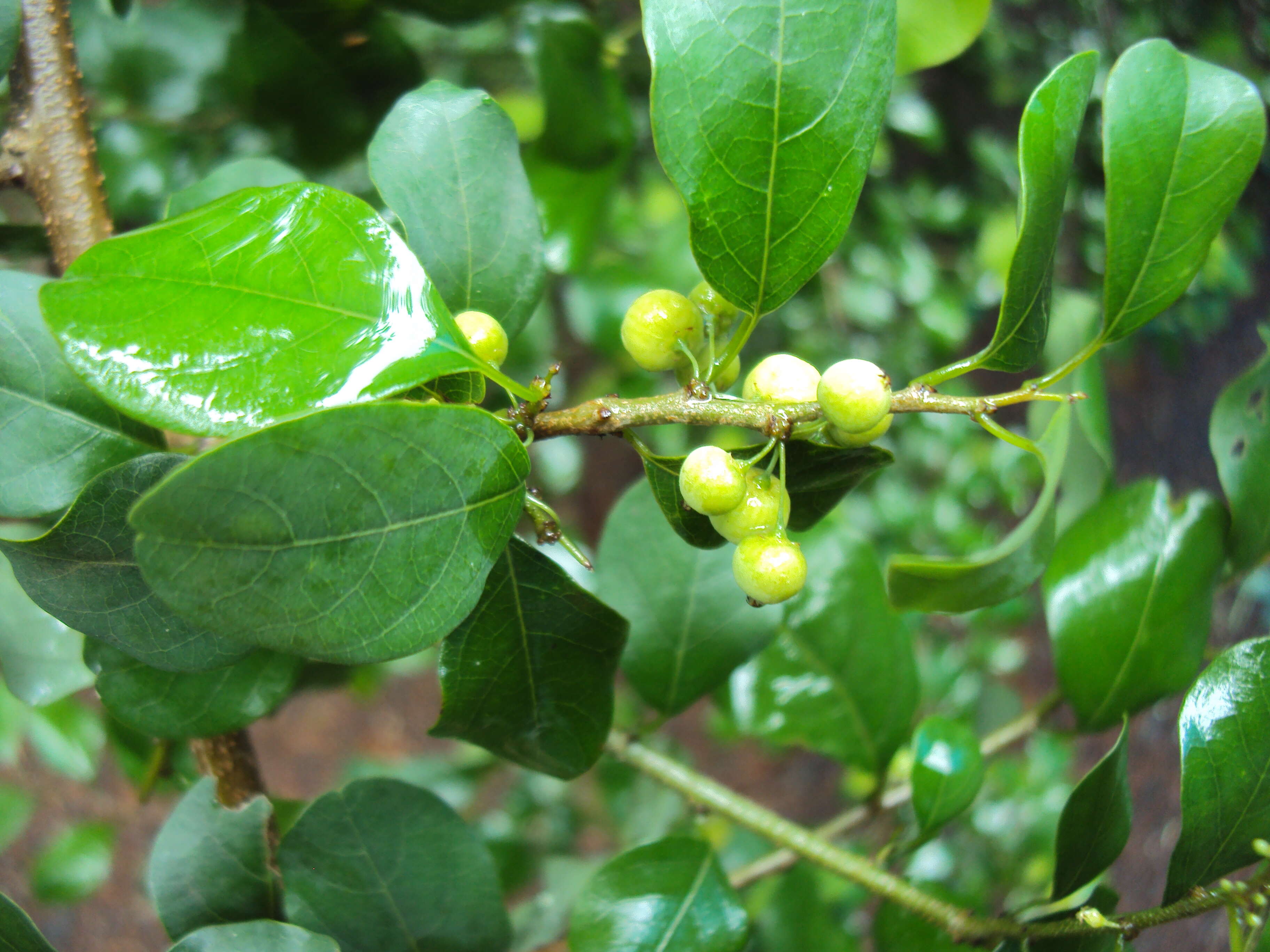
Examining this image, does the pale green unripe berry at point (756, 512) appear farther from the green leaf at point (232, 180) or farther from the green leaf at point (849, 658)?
the green leaf at point (232, 180)

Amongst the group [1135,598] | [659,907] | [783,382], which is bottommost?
[659,907]

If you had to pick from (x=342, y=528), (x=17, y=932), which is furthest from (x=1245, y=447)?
(x=17, y=932)

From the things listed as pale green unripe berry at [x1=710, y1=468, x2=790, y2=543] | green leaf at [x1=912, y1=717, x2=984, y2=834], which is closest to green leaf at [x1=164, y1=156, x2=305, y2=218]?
pale green unripe berry at [x1=710, y1=468, x2=790, y2=543]

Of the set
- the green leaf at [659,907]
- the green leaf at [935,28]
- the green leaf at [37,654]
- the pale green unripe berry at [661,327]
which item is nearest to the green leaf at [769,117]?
the pale green unripe berry at [661,327]

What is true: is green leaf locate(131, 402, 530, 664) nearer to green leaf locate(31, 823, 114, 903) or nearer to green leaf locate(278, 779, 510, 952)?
green leaf locate(278, 779, 510, 952)

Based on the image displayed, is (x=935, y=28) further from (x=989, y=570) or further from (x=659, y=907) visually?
(x=659, y=907)

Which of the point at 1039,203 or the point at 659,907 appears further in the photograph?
the point at 659,907
